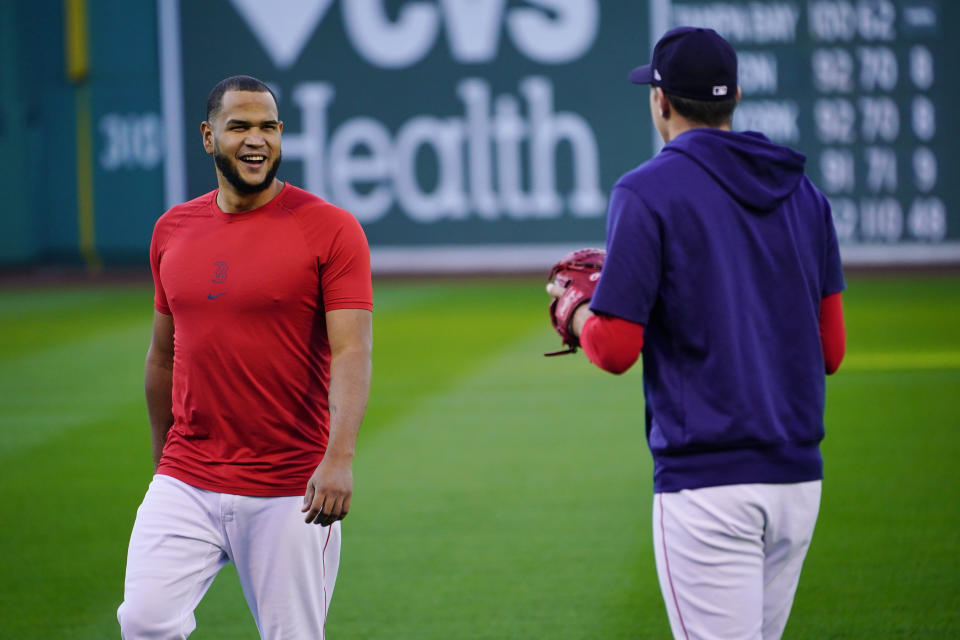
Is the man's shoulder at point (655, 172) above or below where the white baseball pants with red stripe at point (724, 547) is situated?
above

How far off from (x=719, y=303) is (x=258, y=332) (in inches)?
50.6

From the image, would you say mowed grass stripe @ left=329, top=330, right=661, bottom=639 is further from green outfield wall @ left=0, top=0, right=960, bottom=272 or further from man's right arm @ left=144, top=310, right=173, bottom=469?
green outfield wall @ left=0, top=0, right=960, bottom=272

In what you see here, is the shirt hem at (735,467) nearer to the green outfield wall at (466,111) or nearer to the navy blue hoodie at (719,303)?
the navy blue hoodie at (719,303)

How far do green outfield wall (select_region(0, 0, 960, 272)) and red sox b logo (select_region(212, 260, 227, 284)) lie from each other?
46.0 ft

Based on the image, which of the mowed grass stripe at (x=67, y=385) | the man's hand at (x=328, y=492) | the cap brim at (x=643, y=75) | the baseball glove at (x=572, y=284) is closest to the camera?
the cap brim at (x=643, y=75)

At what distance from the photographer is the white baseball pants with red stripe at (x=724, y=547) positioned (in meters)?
2.60

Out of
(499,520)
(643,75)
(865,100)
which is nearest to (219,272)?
(643,75)

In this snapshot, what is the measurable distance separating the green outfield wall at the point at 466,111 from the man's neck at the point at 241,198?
45.4 feet

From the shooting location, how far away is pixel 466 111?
17781 mm

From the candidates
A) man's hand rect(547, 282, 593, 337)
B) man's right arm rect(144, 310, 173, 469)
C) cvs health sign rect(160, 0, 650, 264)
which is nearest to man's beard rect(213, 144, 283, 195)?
man's right arm rect(144, 310, 173, 469)

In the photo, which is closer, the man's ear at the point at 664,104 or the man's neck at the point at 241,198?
the man's ear at the point at 664,104

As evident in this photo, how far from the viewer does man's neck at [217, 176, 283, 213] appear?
3.39 meters

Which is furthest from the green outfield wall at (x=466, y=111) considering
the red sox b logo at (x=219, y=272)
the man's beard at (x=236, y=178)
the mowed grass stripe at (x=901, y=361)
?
the red sox b logo at (x=219, y=272)

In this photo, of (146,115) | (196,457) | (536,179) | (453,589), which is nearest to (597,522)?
(453,589)
